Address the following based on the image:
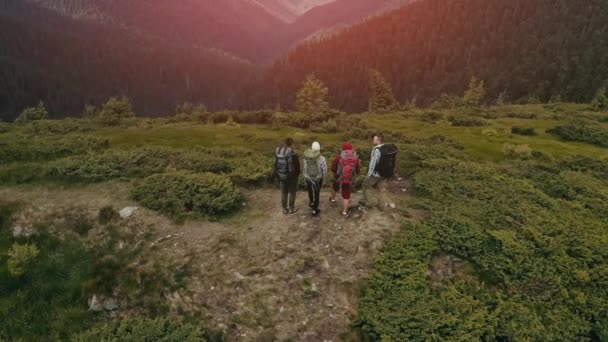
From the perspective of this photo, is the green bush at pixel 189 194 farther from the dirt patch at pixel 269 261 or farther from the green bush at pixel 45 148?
the green bush at pixel 45 148

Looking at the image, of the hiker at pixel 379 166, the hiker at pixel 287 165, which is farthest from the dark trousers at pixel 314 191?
the hiker at pixel 379 166

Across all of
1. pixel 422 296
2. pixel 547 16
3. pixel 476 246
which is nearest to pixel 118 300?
pixel 422 296

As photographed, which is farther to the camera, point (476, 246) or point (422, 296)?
point (476, 246)

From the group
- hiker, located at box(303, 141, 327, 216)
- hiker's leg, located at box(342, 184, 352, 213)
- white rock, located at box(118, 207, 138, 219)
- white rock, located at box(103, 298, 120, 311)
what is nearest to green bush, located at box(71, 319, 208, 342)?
white rock, located at box(103, 298, 120, 311)

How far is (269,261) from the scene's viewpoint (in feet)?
39.9

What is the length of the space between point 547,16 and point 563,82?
157 ft

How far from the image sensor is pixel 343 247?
1275cm

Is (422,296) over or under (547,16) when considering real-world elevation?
under

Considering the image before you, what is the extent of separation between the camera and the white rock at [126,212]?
1449cm

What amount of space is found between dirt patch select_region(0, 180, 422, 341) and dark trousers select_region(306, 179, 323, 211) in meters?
0.54

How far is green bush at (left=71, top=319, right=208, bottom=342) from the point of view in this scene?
9.62m

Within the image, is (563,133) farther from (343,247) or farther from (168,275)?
(168,275)

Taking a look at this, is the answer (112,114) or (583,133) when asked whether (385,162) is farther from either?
(112,114)

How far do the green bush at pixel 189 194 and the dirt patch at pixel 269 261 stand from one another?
0.56m
